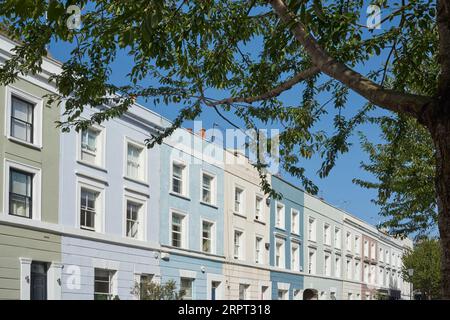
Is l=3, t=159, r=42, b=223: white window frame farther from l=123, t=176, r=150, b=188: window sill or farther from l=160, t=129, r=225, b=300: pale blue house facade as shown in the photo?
l=160, t=129, r=225, b=300: pale blue house facade

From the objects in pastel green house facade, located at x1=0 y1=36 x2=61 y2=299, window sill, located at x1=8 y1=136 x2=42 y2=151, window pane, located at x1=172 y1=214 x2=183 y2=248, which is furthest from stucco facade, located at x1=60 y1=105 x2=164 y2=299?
window pane, located at x1=172 y1=214 x2=183 y2=248

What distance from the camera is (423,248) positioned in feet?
177

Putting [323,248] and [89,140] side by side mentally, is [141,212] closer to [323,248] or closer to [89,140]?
[89,140]

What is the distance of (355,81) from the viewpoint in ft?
23.8

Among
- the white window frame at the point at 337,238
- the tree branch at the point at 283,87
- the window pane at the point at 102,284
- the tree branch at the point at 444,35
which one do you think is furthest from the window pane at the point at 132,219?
the white window frame at the point at 337,238

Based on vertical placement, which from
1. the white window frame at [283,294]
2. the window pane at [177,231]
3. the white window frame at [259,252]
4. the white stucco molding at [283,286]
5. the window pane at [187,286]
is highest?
the window pane at [177,231]

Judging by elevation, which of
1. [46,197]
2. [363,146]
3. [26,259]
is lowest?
[26,259]

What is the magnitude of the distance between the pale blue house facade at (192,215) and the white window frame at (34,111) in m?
8.66

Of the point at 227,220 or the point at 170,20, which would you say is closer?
the point at 170,20

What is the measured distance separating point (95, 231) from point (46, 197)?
3222 mm

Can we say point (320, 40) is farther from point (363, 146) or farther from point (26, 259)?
point (26, 259)

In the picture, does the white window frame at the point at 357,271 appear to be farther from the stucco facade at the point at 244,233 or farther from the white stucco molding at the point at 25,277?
the white stucco molding at the point at 25,277

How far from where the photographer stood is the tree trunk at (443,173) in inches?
236
